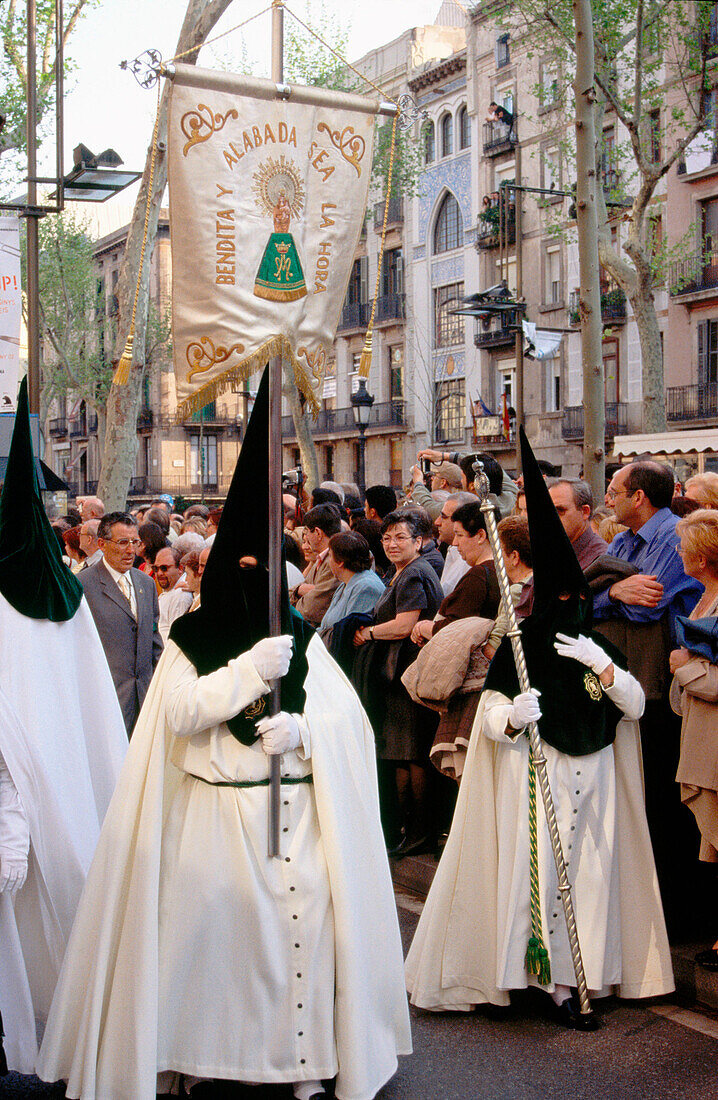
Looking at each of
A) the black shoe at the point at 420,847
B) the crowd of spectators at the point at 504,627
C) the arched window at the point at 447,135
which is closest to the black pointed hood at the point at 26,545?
the crowd of spectators at the point at 504,627

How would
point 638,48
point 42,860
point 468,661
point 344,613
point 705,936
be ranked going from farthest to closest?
point 638,48 < point 344,613 < point 468,661 < point 705,936 < point 42,860

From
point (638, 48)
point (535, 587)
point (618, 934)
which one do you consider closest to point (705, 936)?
point (618, 934)

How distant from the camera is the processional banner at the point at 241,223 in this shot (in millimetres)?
4363

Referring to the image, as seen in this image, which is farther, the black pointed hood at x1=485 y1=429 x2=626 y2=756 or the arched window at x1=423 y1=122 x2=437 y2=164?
the arched window at x1=423 y1=122 x2=437 y2=164

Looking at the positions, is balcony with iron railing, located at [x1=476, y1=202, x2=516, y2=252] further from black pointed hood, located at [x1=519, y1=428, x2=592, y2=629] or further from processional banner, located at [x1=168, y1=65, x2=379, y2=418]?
black pointed hood, located at [x1=519, y1=428, x2=592, y2=629]

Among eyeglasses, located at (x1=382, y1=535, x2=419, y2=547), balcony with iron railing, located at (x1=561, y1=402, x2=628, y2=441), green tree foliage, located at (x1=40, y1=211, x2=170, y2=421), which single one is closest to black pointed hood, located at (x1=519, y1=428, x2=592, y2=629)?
eyeglasses, located at (x1=382, y1=535, x2=419, y2=547)

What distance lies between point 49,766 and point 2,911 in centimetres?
68

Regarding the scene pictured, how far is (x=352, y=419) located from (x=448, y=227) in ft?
25.1

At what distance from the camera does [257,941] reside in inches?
153

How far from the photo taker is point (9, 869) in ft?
12.5

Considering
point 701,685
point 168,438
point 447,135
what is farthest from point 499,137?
point 701,685

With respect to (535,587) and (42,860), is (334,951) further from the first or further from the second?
(535,587)

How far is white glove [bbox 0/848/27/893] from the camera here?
12.5 ft

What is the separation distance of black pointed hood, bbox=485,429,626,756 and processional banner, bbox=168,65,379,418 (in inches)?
42.2
